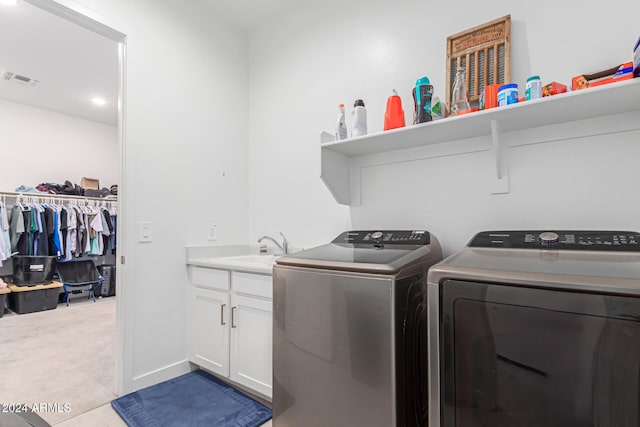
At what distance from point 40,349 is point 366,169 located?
331 centimetres

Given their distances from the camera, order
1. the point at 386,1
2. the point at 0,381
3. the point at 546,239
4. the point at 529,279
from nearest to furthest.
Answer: the point at 529,279
the point at 546,239
the point at 386,1
the point at 0,381

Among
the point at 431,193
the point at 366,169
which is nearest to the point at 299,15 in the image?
the point at 366,169

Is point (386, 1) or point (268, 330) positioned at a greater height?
point (386, 1)

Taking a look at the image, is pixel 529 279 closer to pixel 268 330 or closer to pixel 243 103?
pixel 268 330

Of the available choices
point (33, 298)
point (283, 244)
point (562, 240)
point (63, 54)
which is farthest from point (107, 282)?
point (562, 240)

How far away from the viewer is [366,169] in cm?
213

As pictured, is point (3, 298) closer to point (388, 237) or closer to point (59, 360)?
point (59, 360)

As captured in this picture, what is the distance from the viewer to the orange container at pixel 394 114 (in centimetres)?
178

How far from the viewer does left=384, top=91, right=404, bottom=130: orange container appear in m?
1.78

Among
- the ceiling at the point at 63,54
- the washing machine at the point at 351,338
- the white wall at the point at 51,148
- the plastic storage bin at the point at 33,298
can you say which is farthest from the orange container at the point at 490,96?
the plastic storage bin at the point at 33,298

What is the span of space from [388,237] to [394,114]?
0.70m

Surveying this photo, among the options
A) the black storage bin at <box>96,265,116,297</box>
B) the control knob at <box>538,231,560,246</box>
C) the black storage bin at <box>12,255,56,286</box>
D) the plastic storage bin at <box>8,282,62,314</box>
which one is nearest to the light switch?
the control knob at <box>538,231,560,246</box>

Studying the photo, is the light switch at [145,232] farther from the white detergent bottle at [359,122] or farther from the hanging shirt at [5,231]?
the hanging shirt at [5,231]

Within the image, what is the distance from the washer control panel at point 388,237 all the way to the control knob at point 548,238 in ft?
1.57
